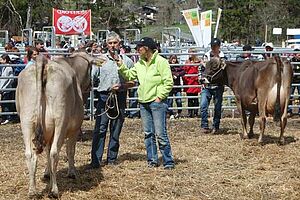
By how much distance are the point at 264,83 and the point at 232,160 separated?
1812 millimetres

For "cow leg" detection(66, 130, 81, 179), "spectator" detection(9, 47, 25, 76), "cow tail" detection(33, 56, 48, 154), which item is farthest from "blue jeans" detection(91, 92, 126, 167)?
"spectator" detection(9, 47, 25, 76)

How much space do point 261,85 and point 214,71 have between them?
1.52 meters

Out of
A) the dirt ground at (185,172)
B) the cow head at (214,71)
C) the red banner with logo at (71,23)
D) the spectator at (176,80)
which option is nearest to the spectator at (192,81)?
the spectator at (176,80)

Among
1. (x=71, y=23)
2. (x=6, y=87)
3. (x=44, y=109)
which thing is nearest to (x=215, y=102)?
(x=6, y=87)

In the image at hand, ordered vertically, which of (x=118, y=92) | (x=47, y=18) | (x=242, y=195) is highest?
(x=47, y=18)

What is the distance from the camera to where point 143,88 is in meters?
7.93

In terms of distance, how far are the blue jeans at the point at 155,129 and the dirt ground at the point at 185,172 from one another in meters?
0.19

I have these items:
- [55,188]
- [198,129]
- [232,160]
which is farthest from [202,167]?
[198,129]

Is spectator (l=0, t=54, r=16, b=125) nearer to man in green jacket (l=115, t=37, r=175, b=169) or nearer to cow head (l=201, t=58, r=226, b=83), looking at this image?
cow head (l=201, t=58, r=226, b=83)

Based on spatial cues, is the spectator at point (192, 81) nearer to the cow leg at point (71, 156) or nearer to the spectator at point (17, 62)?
the spectator at point (17, 62)

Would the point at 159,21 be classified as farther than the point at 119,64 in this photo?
Yes

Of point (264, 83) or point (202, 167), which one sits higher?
point (264, 83)

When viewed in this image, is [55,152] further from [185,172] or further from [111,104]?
[185,172]

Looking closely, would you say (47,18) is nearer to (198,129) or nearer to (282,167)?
(198,129)
